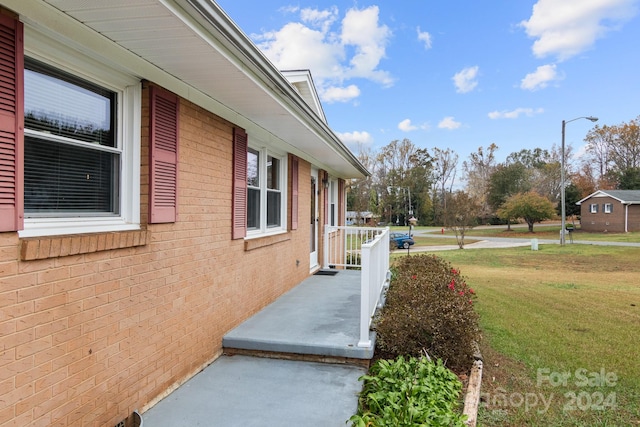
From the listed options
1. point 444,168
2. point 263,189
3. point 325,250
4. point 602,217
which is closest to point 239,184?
point 263,189

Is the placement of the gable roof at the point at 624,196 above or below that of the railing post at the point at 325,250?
above

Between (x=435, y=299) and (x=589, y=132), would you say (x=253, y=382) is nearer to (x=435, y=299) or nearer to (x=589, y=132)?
(x=435, y=299)

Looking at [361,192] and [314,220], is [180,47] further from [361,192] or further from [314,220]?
[361,192]

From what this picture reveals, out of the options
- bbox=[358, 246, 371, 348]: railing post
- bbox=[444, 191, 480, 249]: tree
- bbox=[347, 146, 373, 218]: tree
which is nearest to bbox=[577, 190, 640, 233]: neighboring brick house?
bbox=[444, 191, 480, 249]: tree

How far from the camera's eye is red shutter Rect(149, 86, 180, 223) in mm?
3053

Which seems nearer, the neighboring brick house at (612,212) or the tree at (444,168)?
the neighboring brick house at (612,212)

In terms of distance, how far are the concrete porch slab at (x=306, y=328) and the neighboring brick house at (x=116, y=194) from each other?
1.11 ft

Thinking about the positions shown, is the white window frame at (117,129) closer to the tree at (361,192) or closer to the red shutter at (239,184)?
the red shutter at (239,184)

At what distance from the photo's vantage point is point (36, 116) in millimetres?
2232

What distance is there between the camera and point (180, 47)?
253cm

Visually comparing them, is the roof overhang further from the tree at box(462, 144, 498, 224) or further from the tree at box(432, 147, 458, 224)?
the tree at box(432, 147, 458, 224)

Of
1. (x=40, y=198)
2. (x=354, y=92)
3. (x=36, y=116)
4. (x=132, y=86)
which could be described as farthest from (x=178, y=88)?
(x=354, y=92)

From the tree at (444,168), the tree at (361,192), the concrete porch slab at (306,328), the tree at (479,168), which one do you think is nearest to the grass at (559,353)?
the concrete porch slab at (306,328)

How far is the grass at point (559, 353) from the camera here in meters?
3.63
